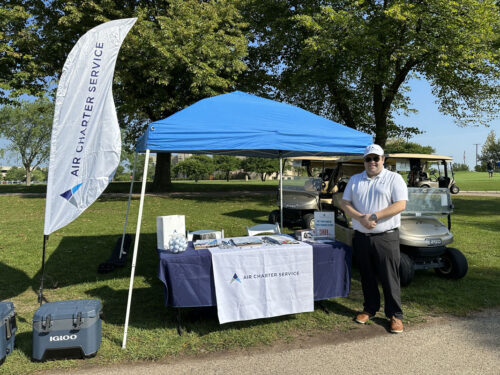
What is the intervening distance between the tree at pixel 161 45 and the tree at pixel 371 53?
283 cm

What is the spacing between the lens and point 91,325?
10.5 ft

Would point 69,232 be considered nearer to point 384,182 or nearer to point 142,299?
point 142,299

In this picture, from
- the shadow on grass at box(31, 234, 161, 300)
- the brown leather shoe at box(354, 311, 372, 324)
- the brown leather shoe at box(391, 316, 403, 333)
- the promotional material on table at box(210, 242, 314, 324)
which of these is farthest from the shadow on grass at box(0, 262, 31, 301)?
the brown leather shoe at box(391, 316, 403, 333)

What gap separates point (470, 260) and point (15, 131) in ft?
192

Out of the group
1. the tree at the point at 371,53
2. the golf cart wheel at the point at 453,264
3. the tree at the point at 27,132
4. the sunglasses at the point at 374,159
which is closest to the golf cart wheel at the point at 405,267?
the golf cart wheel at the point at 453,264

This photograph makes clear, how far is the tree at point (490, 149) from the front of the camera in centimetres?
9011

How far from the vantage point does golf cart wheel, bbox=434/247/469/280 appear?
5188 mm

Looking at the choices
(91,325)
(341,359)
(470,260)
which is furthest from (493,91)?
(91,325)

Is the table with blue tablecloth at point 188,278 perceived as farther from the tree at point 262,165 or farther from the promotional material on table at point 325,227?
the tree at point 262,165

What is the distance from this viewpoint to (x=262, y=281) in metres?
3.75

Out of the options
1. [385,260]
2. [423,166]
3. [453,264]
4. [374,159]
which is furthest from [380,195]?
[423,166]

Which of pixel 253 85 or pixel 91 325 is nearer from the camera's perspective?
pixel 91 325

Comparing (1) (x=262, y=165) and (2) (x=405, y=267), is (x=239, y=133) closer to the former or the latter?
(2) (x=405, y=267)

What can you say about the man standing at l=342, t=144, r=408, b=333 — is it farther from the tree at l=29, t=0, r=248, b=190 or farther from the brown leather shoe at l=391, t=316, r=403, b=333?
the tree at l=29, t=0, r=248, b=190
